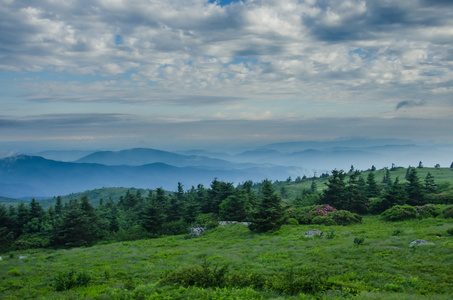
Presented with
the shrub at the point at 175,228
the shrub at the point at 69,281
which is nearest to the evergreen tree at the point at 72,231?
the shrub at the point at 175,228

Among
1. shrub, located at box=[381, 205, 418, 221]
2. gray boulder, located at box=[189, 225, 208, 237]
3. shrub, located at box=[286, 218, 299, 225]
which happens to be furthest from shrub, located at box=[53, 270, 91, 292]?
shrub, located at box=[381, 205, 418, 221]

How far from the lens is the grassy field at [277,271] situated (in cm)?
1150

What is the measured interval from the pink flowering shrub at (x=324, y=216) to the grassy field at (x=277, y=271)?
8.56 m

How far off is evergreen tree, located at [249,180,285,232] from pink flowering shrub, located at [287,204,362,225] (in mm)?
4989

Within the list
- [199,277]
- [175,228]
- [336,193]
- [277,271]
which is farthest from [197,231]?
[336,193]

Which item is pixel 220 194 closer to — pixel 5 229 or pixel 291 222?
pixel 291 222

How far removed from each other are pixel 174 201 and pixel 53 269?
1244 inches

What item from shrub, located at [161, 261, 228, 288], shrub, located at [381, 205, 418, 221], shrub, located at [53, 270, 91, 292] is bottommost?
shrub, located at [53, 270, 91, 292]

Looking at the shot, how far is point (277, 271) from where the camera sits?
1498 cm

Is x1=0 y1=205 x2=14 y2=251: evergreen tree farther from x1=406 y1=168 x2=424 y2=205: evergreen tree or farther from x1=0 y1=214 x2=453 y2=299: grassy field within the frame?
x1=406 y1=168 x2=424 y2=205: evergreen tree

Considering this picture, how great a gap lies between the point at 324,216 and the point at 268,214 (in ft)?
27.5

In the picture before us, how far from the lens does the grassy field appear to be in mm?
11500

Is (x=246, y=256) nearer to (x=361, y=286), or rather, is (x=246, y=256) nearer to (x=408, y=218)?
(x=361, y=286)

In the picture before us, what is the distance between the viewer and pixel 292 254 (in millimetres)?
18375
